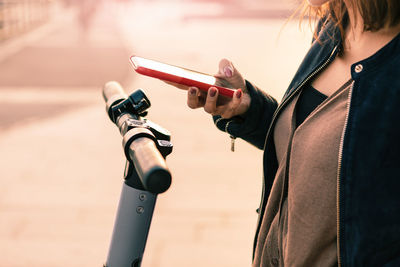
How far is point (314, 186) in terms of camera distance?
1.35m

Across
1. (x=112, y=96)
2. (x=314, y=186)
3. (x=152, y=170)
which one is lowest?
(x=152, y=170)

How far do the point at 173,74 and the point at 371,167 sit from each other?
55cm

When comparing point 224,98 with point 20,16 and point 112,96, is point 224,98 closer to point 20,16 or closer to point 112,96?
point 112,96

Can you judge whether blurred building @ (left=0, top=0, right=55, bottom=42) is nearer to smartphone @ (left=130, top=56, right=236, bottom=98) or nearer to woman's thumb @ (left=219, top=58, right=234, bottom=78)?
woman's thumb @ (left=219, top=58, right=234, bottom=78)

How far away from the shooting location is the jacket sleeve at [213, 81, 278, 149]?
182 centimetres

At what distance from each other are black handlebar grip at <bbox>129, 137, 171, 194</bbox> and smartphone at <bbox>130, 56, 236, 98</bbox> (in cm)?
36

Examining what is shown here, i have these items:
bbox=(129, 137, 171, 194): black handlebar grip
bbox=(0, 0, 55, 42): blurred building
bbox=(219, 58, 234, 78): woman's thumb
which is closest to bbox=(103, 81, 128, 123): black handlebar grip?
bbox=(219, 58, 234, 78): woman's thumb

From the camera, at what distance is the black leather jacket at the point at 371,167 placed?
47.7 inches

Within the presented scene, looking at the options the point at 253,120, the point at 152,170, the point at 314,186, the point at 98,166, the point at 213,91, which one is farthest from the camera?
the point at 98,166

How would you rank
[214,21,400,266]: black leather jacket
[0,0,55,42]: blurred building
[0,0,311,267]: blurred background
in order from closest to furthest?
[214,21,400,266]: black leather jacket → [0,0,311,267]: blurred background → [0,0,55,42]: blurred building

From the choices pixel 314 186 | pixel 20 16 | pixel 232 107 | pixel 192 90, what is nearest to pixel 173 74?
pixel 192 90

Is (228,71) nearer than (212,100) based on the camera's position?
No

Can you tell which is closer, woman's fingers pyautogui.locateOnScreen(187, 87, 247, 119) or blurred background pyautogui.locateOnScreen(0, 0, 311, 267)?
woman's fingers pyautogui.locateOnScreen(187, 87, 247, 119)

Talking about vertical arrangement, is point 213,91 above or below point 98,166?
below
